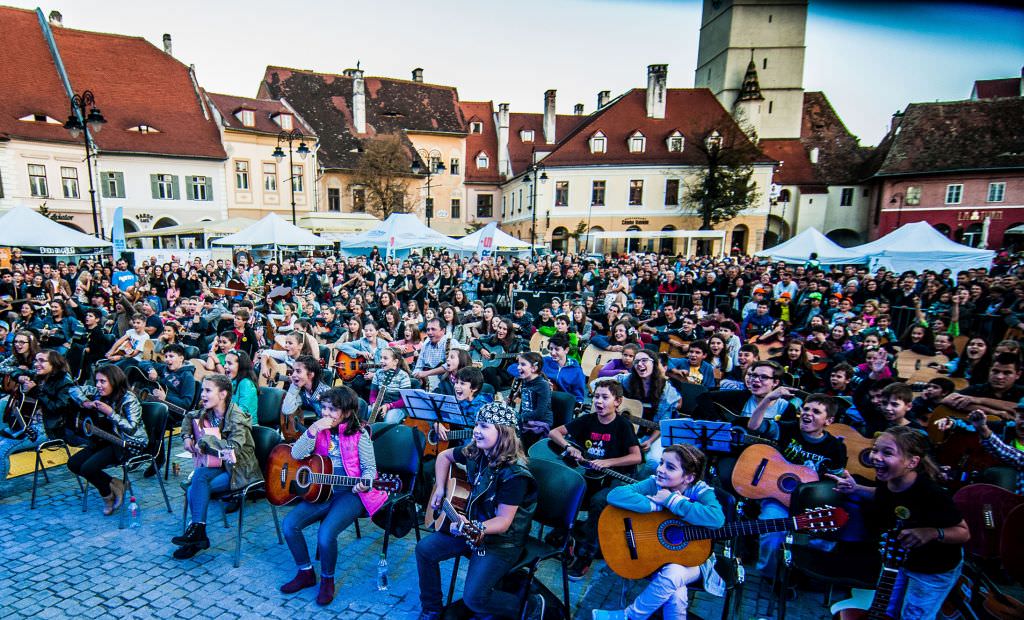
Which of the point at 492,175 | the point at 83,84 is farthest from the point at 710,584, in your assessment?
the point at 492,175

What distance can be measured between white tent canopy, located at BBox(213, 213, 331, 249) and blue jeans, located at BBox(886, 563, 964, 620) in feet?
54.9

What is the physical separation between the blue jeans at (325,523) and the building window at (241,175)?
3619cm

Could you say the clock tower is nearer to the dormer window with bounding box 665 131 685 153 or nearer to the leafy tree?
the dormer window with bounding box 665 131 685 153

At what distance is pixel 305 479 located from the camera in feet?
14.0

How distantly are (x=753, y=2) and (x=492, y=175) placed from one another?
48.9 metres

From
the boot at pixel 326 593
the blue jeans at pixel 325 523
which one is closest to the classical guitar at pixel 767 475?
the blue jeans at pixel 325 523

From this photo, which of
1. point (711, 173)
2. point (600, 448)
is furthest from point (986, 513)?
point (711, 173)

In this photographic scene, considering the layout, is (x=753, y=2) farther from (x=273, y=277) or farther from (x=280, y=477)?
(x=273, y=277)

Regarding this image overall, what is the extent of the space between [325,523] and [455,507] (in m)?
1.14

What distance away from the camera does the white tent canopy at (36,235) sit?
44.2 feet

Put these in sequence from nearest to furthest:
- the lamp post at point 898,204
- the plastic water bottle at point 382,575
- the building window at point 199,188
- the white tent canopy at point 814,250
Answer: the plastic water bottle at point 382,575 < the white tent canopy at point 814,250 < the building window at point 199,188 < the lamp post at point 898,204

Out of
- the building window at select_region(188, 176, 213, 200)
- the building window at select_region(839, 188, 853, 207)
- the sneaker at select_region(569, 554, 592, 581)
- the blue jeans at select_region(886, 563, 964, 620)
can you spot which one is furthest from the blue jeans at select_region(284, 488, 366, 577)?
the building window at select_region(839, 188, 853, 207)

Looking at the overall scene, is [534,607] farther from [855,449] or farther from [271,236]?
[271,236]

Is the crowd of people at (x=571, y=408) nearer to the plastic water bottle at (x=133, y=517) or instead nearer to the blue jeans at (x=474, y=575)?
the blue jeans at (x=474, y=575)
